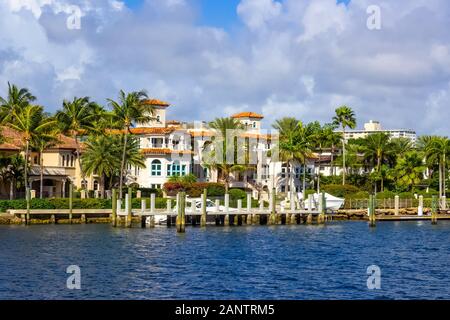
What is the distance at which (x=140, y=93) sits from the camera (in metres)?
89.1

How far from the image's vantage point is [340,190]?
11119 centimetres

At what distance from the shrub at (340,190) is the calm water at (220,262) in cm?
3188

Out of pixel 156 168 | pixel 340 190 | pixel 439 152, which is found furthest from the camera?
pixel 439 152

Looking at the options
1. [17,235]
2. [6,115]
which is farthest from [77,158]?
[17,235]

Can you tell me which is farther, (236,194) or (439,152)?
(439,152)

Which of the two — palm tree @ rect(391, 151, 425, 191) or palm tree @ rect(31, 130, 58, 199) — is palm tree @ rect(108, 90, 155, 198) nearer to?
palm tree @ rect(31, 130, 58, 199)

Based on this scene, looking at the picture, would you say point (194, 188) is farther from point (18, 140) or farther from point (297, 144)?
point (18, 140)

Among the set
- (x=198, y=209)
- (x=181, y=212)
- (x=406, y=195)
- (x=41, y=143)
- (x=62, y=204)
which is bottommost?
(x=181, y=212)

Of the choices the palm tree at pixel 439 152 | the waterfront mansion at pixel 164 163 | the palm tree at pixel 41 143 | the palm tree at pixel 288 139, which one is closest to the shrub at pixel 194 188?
the waterfront mansion at pixel 164 163

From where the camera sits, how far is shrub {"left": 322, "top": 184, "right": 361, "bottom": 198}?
110375mm

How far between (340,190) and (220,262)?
203 feet

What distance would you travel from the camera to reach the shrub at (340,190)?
110375 mm

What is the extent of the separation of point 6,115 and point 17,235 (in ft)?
112

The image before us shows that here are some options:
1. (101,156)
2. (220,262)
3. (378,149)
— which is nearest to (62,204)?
(101,156)
